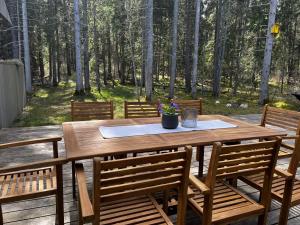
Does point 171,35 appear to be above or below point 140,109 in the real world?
above

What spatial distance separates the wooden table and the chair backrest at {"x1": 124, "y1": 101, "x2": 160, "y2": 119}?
0.65 meters

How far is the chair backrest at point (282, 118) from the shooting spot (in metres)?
2.98

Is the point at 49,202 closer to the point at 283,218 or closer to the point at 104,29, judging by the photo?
the point at 283,218

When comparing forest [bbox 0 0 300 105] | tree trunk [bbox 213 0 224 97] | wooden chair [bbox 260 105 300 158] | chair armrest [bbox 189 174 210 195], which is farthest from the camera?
forest [bbox 0 0 300 105]

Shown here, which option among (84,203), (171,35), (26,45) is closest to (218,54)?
(171,35)

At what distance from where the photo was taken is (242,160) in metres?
1.61

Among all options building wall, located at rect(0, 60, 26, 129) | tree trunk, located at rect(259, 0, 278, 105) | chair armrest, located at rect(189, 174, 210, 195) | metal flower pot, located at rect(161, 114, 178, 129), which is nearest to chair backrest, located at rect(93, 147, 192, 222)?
chair armrest, located at rect(189, 174, 210, 195)

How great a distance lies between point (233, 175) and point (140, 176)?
0.65 m

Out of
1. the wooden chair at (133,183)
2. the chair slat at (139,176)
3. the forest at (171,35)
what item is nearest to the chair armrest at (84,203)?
the wooden chair at (133,183)

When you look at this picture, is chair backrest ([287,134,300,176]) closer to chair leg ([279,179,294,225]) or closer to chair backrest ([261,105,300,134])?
chair leg ([279,179,294,225])

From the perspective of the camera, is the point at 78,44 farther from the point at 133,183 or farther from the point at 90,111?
the point at 133,183

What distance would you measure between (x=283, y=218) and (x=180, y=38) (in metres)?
14.6

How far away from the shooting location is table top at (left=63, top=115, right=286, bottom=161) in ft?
5.97

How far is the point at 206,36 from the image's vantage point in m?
15.0
